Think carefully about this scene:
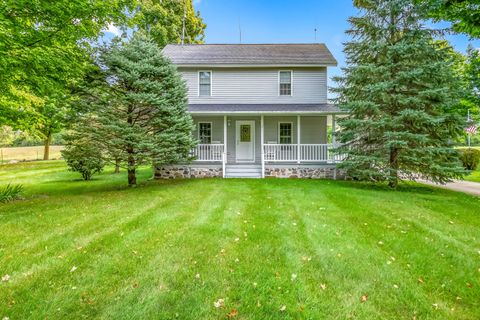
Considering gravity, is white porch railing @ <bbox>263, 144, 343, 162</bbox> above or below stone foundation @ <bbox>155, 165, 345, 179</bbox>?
above

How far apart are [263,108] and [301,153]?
2890 millimetres

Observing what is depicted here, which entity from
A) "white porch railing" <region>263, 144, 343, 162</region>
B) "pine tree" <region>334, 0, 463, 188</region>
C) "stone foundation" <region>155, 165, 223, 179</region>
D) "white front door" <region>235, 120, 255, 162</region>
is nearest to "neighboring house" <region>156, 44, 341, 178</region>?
"white front door" <region>235, 120, 255, 162</region>

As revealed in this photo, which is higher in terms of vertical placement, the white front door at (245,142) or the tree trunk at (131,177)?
the white front door at (245,142)

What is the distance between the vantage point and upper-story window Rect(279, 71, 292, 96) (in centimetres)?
1386

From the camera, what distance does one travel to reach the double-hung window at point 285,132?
541 inches

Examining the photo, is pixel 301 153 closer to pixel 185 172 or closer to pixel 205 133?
pixel 205 133

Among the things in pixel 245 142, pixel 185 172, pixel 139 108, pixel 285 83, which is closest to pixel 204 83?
pixel 245 142

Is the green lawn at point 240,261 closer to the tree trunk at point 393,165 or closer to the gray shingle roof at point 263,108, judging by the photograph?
the tree trunk at point 393,165

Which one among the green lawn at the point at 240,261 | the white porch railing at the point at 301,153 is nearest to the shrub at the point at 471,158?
the white porch railing at the point at 301,153

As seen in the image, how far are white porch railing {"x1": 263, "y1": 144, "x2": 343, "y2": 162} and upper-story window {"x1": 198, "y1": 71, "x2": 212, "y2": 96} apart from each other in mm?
4458

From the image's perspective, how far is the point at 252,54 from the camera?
14.7 meters

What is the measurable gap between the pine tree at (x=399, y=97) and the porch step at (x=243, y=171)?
13.1 feet

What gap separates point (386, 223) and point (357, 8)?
8.80 meters

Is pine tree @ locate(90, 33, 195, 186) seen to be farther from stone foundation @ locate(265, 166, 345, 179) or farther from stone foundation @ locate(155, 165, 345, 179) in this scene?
stone foundation @ locate(265, 166, 345, 179)
